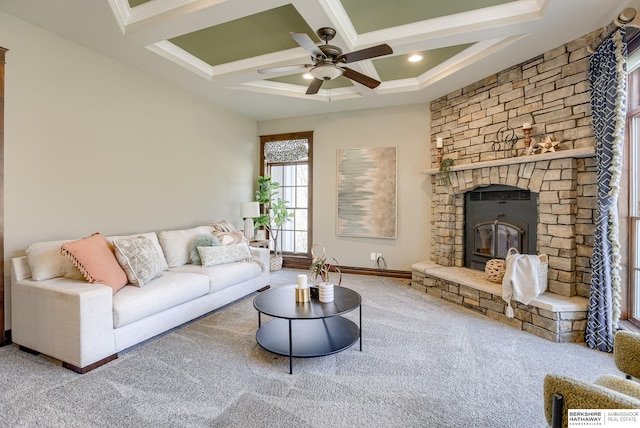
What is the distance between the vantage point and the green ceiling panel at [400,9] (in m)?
2.81

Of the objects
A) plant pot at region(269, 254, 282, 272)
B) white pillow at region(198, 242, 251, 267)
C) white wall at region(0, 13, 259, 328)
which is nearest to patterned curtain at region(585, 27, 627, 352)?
white pillow at region(198, 242, 251, 267)

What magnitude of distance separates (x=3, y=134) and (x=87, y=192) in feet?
2.80

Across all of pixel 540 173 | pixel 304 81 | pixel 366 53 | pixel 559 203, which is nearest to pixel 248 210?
pixel 304 81

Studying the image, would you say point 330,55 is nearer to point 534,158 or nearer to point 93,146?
point 534,158

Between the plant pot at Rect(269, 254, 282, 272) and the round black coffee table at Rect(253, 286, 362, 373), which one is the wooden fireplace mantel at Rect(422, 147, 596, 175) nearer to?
the round black coffee table at Rect(253, 286, 362, 373)

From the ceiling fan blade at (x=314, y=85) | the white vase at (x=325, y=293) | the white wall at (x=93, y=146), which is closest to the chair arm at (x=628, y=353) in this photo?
the white vase at (x=325, y=293)

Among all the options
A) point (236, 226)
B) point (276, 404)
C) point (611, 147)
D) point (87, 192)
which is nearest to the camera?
point (276, 404)

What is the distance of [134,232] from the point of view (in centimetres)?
399

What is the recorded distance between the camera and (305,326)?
3.06 m

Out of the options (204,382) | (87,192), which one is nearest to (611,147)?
(204,382)

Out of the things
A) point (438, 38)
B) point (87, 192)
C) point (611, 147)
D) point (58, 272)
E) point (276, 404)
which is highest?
point (438, 38)

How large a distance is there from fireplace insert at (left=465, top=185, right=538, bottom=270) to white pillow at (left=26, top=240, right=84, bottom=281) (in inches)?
181

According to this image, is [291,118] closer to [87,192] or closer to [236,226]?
[236,226]

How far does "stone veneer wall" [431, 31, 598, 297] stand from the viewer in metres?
3.18
